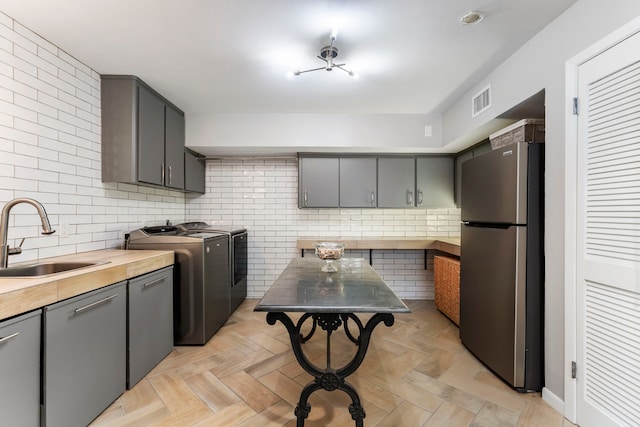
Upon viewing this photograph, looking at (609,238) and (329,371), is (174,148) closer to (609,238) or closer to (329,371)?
(329,371)

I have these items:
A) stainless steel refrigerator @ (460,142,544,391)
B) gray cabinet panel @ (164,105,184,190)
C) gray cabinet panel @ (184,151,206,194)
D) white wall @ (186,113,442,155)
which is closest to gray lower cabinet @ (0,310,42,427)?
gray cabinet panel @ (164,105,184,190)

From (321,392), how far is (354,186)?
2.45 metres

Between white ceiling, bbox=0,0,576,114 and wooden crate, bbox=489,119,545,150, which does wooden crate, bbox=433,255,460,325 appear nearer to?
wooden crate, bbox=489,119,545,150

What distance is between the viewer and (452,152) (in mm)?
3646

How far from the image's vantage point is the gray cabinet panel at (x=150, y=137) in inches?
98.7

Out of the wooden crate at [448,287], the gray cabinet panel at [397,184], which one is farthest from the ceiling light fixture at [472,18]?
the wooden crate at [448,287]

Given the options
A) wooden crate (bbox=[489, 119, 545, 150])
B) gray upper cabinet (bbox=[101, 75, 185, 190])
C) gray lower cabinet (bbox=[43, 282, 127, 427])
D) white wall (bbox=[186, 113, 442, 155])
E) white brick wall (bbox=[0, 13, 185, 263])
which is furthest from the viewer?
white wall (bbox=[186, 113, 442, 155])

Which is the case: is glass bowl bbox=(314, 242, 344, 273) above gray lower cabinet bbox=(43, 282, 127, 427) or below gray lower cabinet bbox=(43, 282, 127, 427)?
above

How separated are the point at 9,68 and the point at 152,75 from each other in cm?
91

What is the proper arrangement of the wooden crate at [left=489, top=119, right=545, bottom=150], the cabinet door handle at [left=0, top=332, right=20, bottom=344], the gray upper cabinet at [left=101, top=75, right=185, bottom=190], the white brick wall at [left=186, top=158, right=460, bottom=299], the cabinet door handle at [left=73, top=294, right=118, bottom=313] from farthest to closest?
1. the white brick wall at [left=186, top=158, right=460, bottom=299]
2. the gray upper cabinet at [left=101, top=75, right=185, bottom=190]
3. the wooden crate at [left=489, top=119, right=545, bottom=150]
4. the cabinet door handle at [left=73, top=294, right=118, bottom=313]
5. the cabinet door handle at [left=0, top=332, right=20, bottom=344]

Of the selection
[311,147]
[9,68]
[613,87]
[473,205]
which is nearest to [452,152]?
[473,205]

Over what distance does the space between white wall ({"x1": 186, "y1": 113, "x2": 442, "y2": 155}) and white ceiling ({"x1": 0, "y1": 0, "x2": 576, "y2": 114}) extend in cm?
54

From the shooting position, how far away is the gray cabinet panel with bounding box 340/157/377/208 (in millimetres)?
3699

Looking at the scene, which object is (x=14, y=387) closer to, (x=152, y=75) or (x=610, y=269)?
(x=152, y=75)
